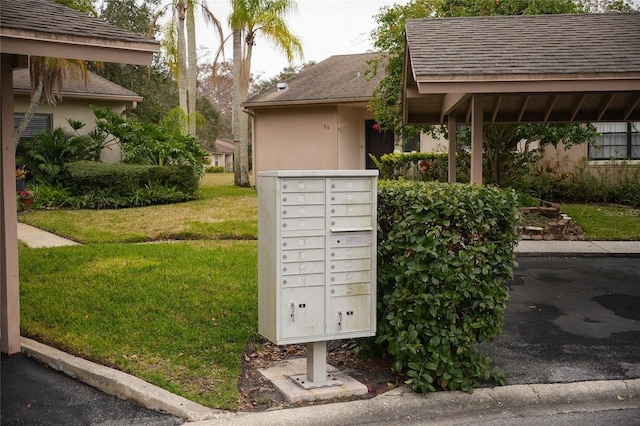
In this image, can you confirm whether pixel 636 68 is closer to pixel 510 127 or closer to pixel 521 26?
pixel 521 26

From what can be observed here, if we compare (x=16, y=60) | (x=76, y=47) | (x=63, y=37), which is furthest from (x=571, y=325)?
(x=16, y=60)

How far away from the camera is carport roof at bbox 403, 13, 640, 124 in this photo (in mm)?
8688

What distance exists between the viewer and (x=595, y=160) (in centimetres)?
1930

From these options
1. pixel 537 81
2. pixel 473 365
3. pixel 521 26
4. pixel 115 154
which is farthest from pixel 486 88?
pixel 115 154

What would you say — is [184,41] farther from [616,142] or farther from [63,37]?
[63,37]

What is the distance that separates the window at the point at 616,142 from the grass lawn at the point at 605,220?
266 cm

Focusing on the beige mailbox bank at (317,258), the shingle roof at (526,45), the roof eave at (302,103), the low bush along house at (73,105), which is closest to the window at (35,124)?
the low bush along house at (73,105)

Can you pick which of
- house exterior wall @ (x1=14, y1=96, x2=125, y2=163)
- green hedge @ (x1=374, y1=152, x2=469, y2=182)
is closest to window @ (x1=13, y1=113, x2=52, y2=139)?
house exterior wall @ (x1=14, y1=96, x2=125, y2=163)

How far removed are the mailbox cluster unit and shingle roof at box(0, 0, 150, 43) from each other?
6.69ft

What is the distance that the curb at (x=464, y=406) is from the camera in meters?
4.71

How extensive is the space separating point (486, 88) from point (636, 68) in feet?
6.36

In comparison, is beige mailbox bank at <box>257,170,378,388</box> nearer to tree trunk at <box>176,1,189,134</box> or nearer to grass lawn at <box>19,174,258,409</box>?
grass lawn at <box>19,174,258,409</box>

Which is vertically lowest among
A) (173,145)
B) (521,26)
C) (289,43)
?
(173,145)

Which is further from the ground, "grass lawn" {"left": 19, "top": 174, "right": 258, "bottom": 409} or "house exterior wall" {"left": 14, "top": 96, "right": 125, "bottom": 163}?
"house exterior wall" {"left": 14, "top": 96, "right": 125, "bottom": 163}
